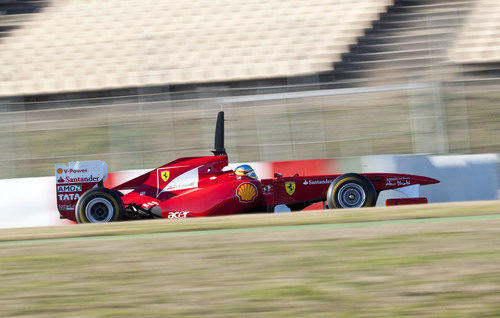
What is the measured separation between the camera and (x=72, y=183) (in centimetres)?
828

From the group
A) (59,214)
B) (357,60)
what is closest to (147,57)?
(357,60)

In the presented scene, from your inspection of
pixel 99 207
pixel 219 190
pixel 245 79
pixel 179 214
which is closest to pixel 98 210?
pixel 99 207

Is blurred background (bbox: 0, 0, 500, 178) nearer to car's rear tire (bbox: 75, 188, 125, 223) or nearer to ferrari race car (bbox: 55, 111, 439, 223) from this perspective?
ferrari race car (bbox: 55, 111, 439, 223)

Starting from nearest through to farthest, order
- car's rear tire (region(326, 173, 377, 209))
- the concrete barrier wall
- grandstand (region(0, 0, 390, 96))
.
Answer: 1. car's rear tire (region(326, 173, 377, 209))
2. the concrete barrier wall
3. grandstand (region(0, 0, 390, 96))

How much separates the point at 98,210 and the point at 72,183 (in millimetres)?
614

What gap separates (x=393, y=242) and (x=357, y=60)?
33.2ft

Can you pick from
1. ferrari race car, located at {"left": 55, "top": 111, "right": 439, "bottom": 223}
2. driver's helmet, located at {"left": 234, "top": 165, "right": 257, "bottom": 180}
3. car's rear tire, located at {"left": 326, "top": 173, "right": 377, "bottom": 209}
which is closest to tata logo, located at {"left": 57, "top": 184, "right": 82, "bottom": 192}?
ferrari race car, located at {"left": 55, "top": 111, "right": 439, "bottom": 223}

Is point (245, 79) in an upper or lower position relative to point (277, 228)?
upper

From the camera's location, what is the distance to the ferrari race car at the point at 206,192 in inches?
301

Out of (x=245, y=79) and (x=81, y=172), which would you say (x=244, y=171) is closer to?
(x=81, y=172)

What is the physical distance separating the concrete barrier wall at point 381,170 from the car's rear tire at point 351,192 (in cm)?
149

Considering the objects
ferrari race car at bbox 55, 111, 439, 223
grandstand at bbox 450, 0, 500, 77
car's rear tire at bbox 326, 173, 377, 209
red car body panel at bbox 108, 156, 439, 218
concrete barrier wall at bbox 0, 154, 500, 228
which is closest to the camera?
car's rear tire at bbox 326, 173, 377, 209

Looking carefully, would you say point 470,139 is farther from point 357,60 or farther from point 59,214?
point 59,214

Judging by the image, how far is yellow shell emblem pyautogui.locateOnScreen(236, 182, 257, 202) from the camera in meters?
7.86
